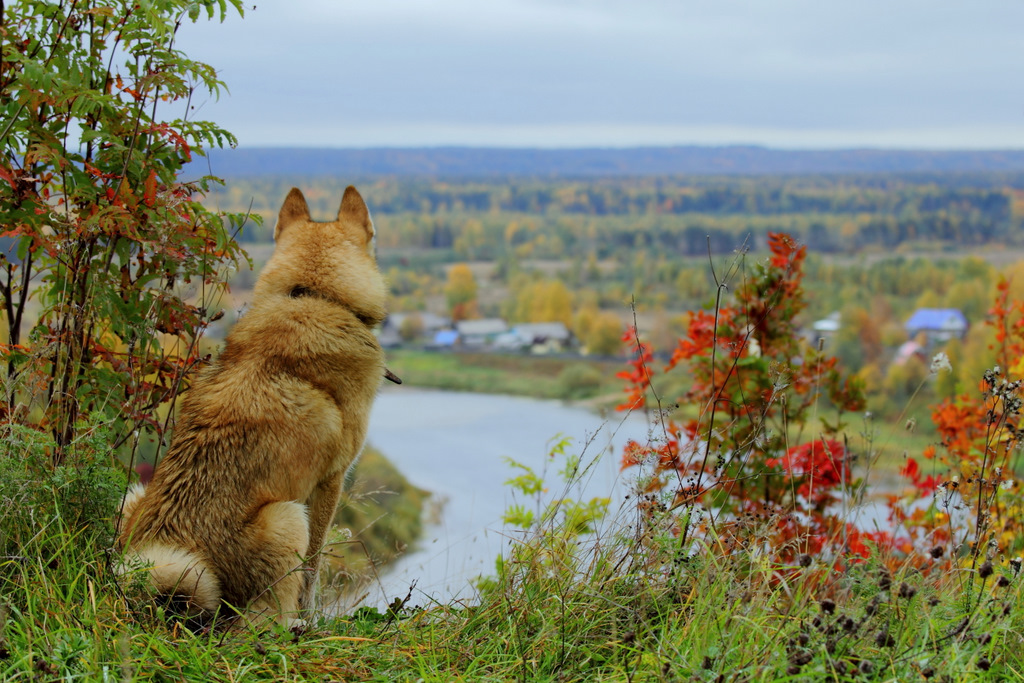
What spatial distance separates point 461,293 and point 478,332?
8016 mm

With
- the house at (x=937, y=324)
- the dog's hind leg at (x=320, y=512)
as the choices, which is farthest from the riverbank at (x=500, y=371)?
the dog's hind leg at (x=320, y=512)

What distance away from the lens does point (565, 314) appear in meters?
62.2

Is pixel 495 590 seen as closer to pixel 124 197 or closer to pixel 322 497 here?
pixel 322 497

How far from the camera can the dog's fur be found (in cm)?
274

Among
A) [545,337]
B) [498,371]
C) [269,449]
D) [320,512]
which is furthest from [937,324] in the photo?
[269,449]

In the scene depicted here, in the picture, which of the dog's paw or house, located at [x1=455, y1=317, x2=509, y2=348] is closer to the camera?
the dog's paw

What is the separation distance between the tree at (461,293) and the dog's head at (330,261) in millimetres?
57392

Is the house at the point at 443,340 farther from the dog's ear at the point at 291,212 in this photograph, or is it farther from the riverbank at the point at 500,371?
the dog's ear at the point at 291,212

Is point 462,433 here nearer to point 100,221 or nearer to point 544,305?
point 544,305

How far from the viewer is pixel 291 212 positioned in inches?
142

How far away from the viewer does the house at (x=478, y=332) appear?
5609 cm

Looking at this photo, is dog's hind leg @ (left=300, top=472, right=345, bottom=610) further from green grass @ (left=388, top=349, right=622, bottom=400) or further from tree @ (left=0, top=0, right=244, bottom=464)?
green grass @ (left=388, top=349, right=622, bottom=400)

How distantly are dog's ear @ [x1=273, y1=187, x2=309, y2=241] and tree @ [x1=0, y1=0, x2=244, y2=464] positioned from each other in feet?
0.68

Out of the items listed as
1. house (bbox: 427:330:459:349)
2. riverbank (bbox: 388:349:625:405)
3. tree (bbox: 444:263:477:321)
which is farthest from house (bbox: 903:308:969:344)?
tree (bbox: 444:263:477:321)
